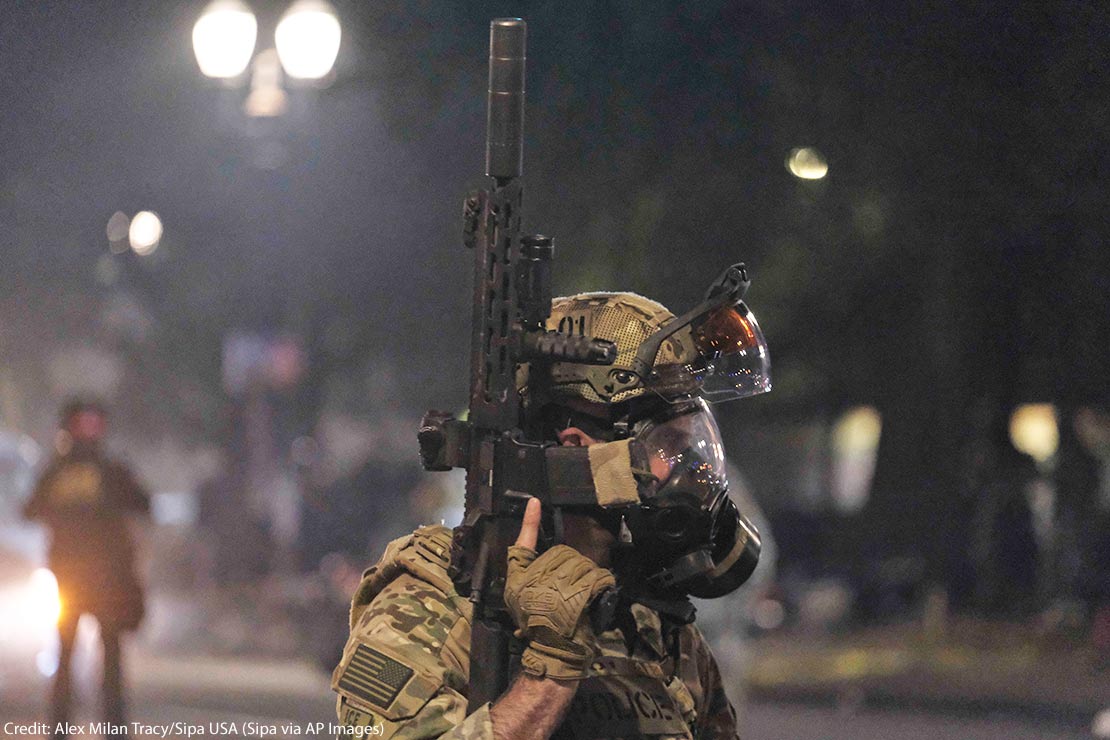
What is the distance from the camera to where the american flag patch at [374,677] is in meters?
3.12

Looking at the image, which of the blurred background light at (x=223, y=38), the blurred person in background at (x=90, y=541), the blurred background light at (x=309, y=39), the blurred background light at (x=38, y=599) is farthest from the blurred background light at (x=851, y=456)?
the blurred person in background at (x=90, y=541)

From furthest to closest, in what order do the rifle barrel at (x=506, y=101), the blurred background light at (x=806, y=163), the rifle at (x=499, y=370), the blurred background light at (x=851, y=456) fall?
the blurred background light at (x=851, y=456) < the blurred background light at (x=806, y=163) < the rifle barrel at (x=506, y=101) < the rifle at (x=499, y=370)

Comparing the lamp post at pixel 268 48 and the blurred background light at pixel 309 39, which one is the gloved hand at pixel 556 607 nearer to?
the lamp post at pixel 268 48

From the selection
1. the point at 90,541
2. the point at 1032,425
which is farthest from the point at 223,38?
the point at 1032,425

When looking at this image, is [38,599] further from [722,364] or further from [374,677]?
[374,677]

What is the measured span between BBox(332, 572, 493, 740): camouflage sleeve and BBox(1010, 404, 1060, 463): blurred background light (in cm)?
1244

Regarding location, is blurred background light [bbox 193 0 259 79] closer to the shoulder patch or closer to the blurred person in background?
the blurred person in background

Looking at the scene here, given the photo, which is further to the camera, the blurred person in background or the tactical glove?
the blurred person in background

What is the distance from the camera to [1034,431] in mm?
18297

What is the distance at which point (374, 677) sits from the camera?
10.3 feet

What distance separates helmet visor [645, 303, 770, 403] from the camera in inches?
137

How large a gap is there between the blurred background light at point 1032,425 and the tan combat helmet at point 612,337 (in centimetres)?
1205

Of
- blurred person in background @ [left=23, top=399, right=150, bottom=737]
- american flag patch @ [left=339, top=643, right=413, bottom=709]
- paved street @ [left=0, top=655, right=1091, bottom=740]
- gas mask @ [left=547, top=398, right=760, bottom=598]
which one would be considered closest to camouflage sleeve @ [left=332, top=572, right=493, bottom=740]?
american flag patch @ [left=339, top=643, right=413, bottom=709]

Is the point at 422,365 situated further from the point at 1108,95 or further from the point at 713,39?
the point at 1108,95
